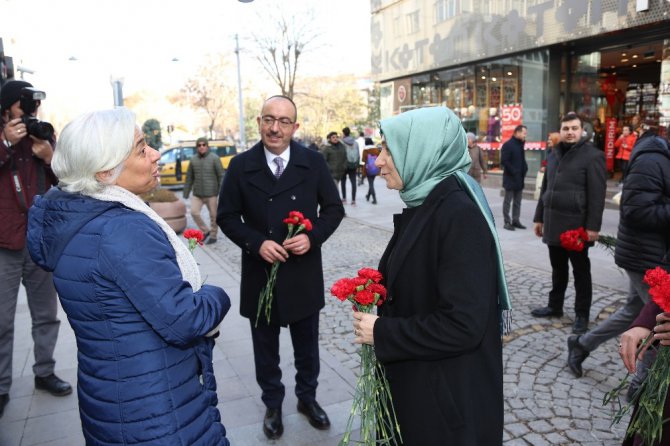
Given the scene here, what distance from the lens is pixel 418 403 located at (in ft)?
5.86

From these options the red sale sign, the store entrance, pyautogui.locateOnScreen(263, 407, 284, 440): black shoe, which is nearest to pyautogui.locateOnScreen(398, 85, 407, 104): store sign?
the red sale sign

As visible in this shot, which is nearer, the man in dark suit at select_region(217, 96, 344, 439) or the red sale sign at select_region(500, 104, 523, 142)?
the man in dark suit at select_region(217, 96, 344, 439)

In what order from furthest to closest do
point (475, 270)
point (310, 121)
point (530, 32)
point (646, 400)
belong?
point (310, 121) < point (530, 32) < point (646, 400) < point (475, 270)

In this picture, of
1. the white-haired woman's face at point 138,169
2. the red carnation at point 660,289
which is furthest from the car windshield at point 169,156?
the red carnation at point 660,289

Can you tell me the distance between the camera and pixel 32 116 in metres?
3.61

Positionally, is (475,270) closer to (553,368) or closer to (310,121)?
(553,368)

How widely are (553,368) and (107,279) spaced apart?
3737 millimetres

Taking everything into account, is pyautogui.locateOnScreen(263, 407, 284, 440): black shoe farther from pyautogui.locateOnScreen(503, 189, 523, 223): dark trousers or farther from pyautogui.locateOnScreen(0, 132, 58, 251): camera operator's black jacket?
pyautogui.locateOnScreen(503, 189, 523, 223): dark trousers

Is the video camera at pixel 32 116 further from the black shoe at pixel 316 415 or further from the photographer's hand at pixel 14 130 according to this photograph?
the black shoe at pixel 316 415

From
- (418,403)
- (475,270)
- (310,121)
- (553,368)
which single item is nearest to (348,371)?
(553,368)

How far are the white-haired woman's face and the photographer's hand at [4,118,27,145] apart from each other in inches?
76.9

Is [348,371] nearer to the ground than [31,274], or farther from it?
nearer to the ground

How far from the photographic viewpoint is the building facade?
42.4 feet

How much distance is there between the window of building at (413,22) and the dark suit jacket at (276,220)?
714 inches
